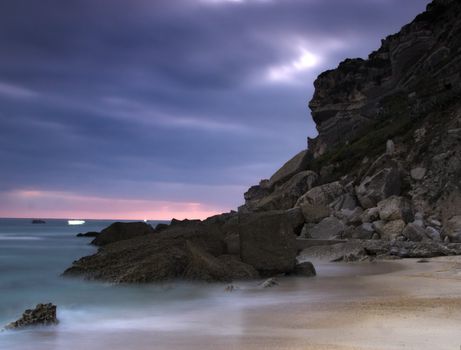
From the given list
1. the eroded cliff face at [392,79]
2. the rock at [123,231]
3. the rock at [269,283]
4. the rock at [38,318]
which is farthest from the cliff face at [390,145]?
the rock at [38,318]

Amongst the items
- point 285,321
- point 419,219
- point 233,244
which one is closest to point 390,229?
point 419,219

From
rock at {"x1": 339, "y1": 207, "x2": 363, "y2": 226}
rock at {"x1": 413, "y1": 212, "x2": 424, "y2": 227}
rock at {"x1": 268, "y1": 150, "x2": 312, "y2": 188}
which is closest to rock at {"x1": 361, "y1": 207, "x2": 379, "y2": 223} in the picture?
rock at {"x1": 339, "y1": 207, "x2": 363, "y2": 226}

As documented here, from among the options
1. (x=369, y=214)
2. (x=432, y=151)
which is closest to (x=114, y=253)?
(x=369, y=214)

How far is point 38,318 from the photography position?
8328mm

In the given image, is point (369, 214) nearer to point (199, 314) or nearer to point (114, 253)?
point (114, 253)

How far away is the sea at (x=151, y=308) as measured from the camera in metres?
7.01

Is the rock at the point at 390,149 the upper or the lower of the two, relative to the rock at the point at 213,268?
upper

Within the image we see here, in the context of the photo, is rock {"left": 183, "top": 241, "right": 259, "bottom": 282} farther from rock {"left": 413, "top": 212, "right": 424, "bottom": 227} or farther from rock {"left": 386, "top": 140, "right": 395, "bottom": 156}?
rock {"left": 386, "top": 140, "right": 395, "bottom": 156}

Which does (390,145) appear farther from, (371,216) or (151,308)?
(151,308)

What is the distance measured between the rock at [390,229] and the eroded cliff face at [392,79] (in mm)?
19103

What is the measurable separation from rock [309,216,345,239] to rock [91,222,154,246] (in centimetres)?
848

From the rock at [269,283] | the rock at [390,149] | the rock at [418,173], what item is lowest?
the rock at [269,283]

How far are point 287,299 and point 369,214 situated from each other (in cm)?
1483

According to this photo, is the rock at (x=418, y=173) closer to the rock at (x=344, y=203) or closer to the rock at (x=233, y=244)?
the rock at (x=344, y=203)
